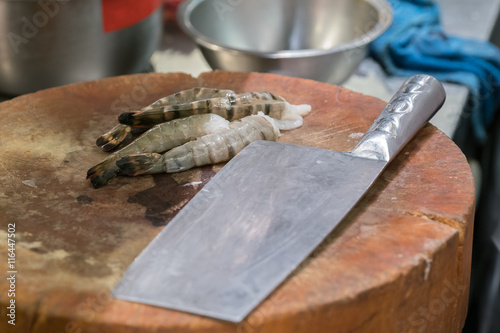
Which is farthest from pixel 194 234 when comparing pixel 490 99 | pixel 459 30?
pixel 459 30

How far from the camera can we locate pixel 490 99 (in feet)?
8.90

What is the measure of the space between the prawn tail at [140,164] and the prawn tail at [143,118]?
0.17 meters

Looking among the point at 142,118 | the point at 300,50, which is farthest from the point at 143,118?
the point at 300,50

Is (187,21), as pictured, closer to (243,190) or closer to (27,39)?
(27,39)

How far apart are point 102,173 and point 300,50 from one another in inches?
53.3

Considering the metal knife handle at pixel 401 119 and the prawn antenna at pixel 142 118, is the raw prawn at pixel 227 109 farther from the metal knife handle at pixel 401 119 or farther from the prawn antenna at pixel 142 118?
the metal knife handle at pixel 401 119

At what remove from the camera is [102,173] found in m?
Answer: 1.18

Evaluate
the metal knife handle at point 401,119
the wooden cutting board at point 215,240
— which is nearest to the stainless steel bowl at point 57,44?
the wooden cutting board at point 215,240

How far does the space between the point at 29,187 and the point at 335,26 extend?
1689 mm

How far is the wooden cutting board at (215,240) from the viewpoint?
2.85 ft

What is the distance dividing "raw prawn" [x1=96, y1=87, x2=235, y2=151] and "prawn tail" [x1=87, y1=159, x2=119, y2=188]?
0.41ft

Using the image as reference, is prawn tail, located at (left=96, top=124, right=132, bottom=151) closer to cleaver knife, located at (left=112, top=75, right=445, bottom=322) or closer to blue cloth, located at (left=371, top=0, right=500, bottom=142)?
cleaver knife, located at (left=112, top=75, right=445, bottom=322)

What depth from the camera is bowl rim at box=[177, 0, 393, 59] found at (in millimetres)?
1915

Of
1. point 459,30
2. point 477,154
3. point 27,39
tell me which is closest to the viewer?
point 27,39
